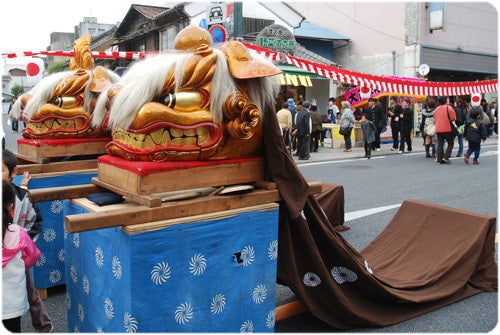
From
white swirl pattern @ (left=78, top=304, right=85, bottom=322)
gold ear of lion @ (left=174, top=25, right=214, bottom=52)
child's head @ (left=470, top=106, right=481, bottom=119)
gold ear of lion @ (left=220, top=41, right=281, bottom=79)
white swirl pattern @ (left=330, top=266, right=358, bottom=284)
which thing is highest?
gold ear of lion @ (left=174, top=25, right=214, bottom=52)

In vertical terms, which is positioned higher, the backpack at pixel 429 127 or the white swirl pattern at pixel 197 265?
the backpack at pixel 429 127

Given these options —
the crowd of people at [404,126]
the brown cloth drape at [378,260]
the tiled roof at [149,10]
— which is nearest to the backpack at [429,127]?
the crowd of people at [404,126]

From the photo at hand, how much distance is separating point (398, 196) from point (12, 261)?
611 cm

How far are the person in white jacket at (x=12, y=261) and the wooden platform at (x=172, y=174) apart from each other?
0.49 metres

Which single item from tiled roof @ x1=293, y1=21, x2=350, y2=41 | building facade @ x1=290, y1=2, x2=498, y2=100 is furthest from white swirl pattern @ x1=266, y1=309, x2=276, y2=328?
building facade @ x1=290, y1=2, x2=498, y2=100

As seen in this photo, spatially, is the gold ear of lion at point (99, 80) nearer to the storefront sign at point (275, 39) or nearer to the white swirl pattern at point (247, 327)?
the white swirl pattern at point (247, 327)

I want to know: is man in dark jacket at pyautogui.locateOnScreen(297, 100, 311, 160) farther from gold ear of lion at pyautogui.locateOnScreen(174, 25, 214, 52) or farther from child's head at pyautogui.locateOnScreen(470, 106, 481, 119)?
gold ear of lion at pyautogui.locateOnScreen(174, 25, 214, 52)

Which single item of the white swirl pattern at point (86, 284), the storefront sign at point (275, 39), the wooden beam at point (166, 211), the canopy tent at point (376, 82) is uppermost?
the storefront sign at point (275, 39)

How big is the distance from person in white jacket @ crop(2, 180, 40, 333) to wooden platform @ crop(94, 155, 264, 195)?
0.49 m

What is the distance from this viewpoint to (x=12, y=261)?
2432mm

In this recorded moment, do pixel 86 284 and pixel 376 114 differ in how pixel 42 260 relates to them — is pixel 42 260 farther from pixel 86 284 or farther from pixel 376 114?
pixel 376 114

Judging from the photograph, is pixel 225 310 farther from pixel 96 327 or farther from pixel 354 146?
pixel 354 146

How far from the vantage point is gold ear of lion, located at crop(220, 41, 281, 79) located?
236 cm

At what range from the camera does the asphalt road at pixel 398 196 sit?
10.2 feet
